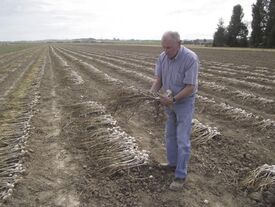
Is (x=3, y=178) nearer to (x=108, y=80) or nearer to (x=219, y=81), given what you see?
(x=108, y=80)

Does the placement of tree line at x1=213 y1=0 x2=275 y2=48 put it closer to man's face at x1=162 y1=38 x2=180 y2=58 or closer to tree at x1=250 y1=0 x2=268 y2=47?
tree at x1=250 y1=0 x2=268 y2=47

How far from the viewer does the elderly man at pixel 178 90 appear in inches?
195

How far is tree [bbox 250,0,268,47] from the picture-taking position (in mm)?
57112

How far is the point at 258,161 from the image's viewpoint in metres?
6.36

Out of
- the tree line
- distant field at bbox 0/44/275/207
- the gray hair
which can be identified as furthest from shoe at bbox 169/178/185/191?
the tree line

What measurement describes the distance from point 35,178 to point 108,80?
10.4m

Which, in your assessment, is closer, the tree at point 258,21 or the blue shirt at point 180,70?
the blue shirt at point 180,70

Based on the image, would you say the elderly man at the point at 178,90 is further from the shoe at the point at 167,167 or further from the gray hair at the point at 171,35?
the shoe at the point at 167,167

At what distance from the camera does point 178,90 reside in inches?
203

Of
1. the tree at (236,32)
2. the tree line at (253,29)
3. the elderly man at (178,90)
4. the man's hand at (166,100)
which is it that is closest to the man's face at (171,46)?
the elderly man at (178,90)

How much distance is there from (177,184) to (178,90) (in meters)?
1.32

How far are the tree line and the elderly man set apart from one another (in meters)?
48.7

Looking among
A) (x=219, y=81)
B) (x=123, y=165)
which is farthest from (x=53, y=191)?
(x=219, y=81)

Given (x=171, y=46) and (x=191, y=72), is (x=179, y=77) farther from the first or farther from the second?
(x=171, y=46)
